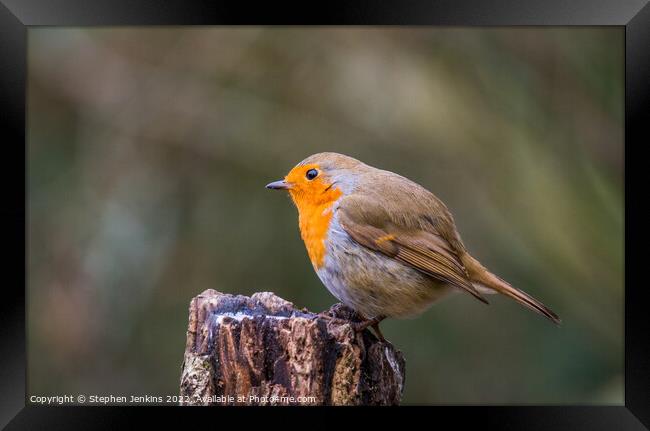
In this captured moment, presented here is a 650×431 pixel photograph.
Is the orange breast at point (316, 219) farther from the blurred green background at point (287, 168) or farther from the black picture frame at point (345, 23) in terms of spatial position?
the blurred green background at point (287, 168)

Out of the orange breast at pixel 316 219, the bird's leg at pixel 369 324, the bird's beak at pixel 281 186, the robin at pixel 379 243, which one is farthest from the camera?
the bird's beak at pixel 281 186

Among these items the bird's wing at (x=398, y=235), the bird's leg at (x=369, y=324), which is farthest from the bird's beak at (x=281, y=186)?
the bird's leg at (x=369, y=324)

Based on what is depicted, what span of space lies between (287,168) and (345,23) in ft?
8.32

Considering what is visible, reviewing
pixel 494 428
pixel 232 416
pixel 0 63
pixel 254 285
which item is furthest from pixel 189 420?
pixel 254 285

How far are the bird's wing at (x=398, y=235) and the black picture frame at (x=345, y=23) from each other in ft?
2.31

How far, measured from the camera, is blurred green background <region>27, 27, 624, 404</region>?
5430 mm

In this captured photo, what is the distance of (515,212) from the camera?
228 inches

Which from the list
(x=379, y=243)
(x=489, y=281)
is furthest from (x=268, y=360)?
(x=489, y=281)

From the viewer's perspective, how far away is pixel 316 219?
4.56 metres

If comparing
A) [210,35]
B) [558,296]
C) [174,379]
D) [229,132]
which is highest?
[210,35]

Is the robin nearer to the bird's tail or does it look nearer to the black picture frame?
the bird's tail

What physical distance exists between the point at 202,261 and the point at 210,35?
1.55 metres

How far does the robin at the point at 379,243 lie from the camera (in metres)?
4.34

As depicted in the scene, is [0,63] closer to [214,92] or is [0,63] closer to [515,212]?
[214,92]
